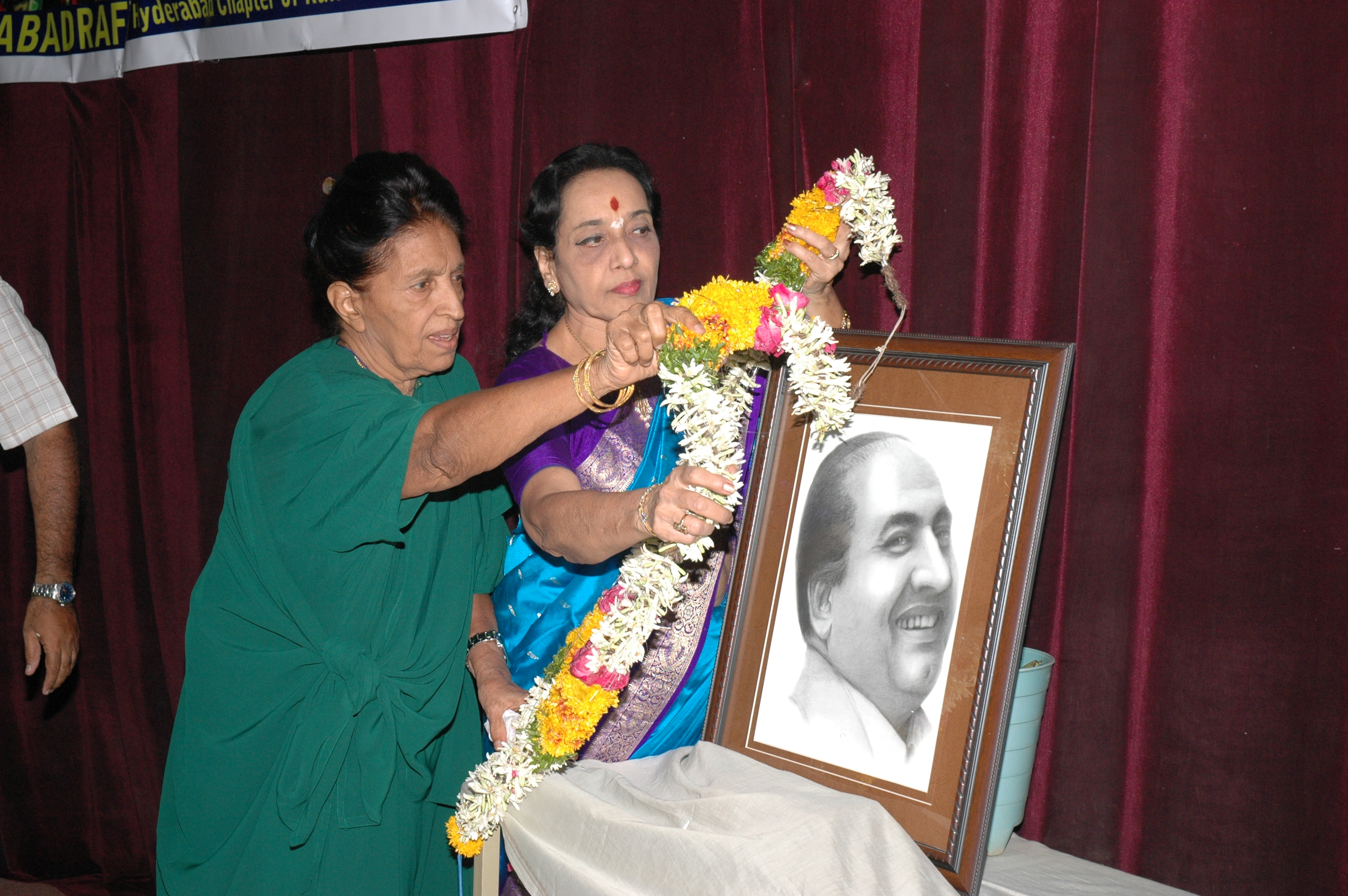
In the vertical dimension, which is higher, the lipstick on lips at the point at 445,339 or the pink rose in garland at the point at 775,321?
the pink rose in garland at the point at 775,321

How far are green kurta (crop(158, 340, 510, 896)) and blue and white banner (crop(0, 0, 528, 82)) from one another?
1.08 metres

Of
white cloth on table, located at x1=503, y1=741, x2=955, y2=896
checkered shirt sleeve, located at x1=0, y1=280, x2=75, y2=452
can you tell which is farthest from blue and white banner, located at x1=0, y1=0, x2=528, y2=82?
white cloth on table, located at x1=503, y1=741, x2=955, y2=896

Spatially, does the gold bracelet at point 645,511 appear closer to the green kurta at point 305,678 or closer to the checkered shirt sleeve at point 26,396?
the green kurta at point 305,678

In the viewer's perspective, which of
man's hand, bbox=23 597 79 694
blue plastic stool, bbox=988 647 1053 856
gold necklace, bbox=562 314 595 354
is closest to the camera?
blue plastic stool, bbox=988 647 1053 856

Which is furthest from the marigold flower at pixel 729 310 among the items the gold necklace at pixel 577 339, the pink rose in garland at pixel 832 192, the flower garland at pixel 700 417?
the gold necklace at pixel 577 339

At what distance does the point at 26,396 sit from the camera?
2637mm

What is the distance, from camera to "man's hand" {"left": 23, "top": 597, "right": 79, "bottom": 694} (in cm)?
254

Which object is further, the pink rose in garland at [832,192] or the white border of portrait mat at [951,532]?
the pink rose in garland at [832,192]

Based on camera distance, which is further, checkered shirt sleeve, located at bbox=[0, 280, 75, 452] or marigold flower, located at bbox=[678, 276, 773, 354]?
checkered shirt sleeve, located at bbox=[0, 280, 75, 452]

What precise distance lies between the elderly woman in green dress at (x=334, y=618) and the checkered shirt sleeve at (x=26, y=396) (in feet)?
3.24

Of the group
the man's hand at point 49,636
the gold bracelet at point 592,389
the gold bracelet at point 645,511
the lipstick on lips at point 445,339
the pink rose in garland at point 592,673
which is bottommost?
the man's hand at point 49,636

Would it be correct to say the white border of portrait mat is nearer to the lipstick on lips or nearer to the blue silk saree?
the blue silk saree

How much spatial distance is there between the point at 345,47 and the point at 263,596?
1742 mm

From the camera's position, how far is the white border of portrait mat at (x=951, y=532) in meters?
1.44
